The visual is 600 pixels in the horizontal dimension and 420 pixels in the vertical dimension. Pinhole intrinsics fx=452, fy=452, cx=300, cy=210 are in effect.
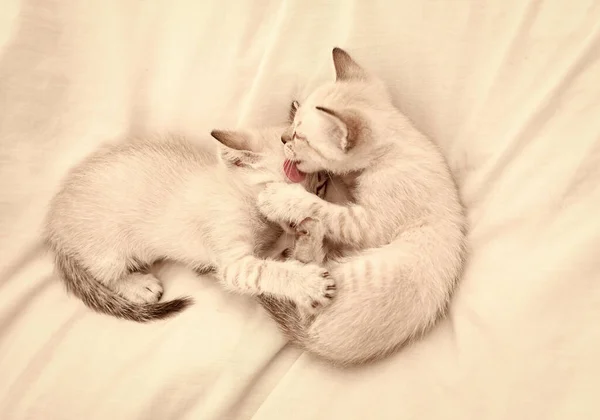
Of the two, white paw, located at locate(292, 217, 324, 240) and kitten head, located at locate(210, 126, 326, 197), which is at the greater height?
kitten head, located at locate(210, 126, 326, 197)

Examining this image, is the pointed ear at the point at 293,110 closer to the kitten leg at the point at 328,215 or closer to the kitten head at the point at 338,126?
the kitten head at the point at 338,126

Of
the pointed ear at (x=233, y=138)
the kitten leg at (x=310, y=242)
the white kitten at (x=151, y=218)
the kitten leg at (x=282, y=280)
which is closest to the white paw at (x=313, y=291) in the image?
the kitten leg at (x=282, y=280)

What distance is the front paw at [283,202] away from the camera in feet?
4.82

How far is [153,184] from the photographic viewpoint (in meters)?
1.61

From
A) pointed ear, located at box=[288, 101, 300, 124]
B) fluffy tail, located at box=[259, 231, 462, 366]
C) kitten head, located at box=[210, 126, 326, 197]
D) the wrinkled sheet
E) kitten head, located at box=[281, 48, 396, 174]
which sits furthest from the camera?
pointed ear, located at box=[288, 101, 300, 124]

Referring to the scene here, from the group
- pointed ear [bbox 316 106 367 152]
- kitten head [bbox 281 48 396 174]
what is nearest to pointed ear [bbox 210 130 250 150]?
kitten head [bbox 281 48 396 174]

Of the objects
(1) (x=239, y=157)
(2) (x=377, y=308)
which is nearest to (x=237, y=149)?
(1) (x=239, y=157)

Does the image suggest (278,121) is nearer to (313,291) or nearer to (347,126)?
(347,126)

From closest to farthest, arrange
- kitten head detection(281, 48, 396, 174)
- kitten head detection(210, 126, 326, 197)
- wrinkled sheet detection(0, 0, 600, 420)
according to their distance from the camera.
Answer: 1. wrinkled sheet detection(0, 0, 600, 420)
2. kitten head detection(281, 48, 396, 174)
3. kitten head detection(210, 126, 326, 197)

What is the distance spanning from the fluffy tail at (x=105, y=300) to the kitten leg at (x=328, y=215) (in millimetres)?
456

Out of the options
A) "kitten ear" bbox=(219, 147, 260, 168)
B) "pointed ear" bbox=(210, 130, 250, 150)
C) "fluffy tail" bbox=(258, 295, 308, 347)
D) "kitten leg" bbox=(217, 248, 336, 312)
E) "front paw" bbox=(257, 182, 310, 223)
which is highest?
"pointed ear" bbox=(210, 130, 250, 150)

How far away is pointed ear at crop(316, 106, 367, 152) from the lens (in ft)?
4.42

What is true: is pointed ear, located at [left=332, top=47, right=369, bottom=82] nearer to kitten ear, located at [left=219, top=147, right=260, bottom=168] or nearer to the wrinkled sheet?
the wrinkled sheet

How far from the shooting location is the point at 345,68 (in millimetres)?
1542
